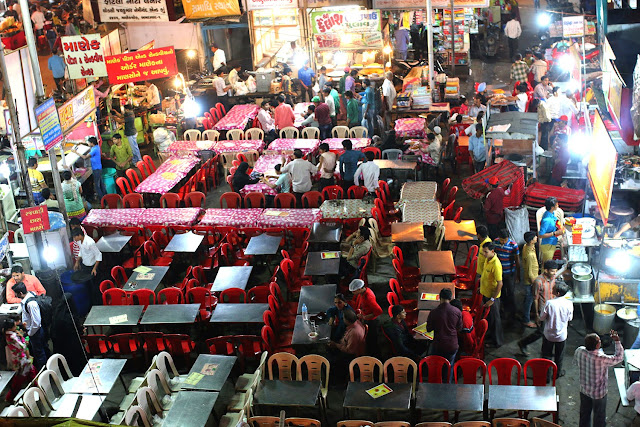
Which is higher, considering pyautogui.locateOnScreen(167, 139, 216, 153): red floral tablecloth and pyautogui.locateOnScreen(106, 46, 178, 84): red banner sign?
pyautogui.locateOnScreen(106, 46, 178, 84): red banner sign

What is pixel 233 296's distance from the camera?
1126 cm

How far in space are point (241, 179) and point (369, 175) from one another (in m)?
2.60

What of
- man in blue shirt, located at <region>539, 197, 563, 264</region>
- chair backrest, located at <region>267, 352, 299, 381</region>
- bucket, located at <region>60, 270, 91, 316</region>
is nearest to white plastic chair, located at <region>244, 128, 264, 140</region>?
bucket, located at <region>60, 270, 91, 316</region>

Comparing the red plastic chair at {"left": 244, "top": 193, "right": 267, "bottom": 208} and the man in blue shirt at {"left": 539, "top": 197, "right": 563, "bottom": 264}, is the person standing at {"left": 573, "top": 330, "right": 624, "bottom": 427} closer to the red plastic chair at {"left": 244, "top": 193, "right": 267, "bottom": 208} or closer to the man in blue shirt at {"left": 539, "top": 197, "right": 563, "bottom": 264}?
the man in blue shirt at {"left": 539, "top": 197, "right": 563, "bottom": 264}

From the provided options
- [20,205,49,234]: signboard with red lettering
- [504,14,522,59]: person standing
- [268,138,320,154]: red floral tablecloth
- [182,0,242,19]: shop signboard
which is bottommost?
[268,138,320,154]: red floral tablecloth

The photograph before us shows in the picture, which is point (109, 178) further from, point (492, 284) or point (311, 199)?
point (492, 284)

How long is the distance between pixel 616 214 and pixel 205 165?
8.57 m

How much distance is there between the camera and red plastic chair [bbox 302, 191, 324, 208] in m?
14.4

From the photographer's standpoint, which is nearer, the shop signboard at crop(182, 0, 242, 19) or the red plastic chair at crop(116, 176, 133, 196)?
the red plastic chair at crop(116, 176, 133, 196)

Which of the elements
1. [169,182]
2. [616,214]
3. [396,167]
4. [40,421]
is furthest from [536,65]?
[40,421]

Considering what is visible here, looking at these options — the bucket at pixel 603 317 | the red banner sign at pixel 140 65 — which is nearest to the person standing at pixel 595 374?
the bucket at pixel 603 317

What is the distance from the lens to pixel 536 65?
20.0 metres

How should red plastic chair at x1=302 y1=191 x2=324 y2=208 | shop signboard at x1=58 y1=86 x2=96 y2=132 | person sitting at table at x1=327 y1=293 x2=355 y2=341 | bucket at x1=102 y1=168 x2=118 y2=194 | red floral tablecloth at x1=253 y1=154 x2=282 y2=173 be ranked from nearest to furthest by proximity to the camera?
person sitting at table at x1=327 y1=293 x2=355 y2=341 → shop signboard at x1=58 y1=86 x2=96 y2=132 → red plastic chair at x1=302 y1=191 x2=324 y2=208 → red floral tablecloth at x1=253 y1=154 x2=282 y2=173 → bucket at x1=102 y1=168 x2=118 y2=194

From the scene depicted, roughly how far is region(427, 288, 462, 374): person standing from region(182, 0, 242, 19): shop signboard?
12252mm
